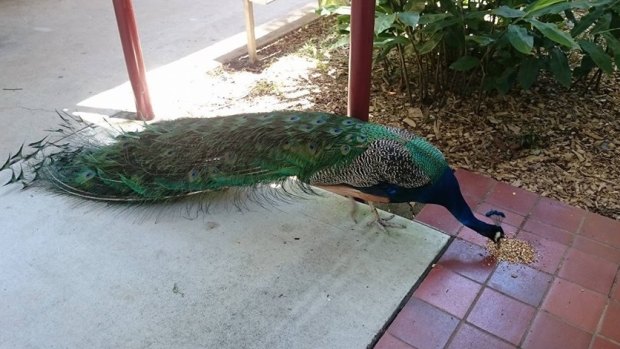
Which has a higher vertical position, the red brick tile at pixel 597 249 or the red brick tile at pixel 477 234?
the red brick tile at pixel 477 234

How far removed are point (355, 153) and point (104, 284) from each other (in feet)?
4.12

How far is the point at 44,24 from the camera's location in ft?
18.1

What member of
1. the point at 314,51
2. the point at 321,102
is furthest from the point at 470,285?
the point at 314,51

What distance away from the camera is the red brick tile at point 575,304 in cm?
220

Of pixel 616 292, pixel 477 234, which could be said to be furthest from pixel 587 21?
pixel 616 292

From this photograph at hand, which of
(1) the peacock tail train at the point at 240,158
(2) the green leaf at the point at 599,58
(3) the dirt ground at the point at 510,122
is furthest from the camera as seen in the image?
(2) the green leaf at the point at 599,58

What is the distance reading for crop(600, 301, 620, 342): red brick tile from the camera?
2.14 meters

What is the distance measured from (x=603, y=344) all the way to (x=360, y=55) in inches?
64.6

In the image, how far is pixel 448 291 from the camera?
2.34 m

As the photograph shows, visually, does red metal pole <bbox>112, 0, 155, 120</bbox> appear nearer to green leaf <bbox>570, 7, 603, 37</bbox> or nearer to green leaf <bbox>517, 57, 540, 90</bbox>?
green leaf <bbox>517, 57, 540, 90</bbox>

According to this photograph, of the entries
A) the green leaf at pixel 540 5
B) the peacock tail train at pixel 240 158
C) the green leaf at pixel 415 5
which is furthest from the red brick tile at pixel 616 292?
the green leaf at pixel 415 5

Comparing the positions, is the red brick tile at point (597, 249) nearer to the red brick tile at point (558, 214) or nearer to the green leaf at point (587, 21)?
the red brick tile at point (558, 214)

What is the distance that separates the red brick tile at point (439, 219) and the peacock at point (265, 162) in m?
0.18

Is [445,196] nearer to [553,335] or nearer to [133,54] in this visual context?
[553,335]
